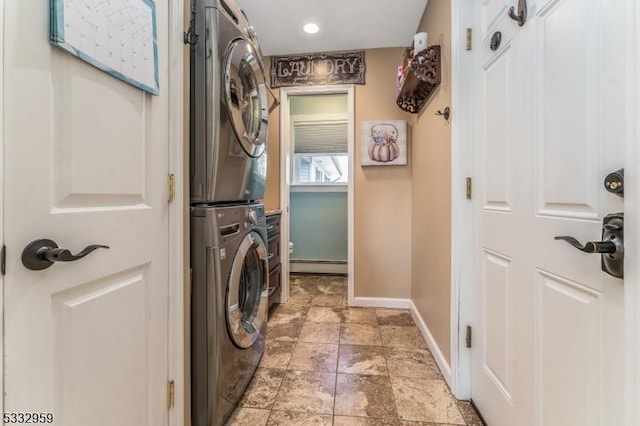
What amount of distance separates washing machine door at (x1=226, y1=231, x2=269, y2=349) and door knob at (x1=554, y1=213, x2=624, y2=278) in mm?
1192

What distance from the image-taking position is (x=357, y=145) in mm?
2686

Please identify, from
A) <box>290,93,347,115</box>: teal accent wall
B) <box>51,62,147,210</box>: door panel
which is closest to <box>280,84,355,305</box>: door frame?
<box>290,93,347,115</box>: teal accent wall

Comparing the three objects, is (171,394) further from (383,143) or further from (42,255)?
(383,143)

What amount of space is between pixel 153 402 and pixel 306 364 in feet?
3.12

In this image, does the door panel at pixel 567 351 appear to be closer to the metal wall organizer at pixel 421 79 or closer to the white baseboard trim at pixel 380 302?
the metal wall organizer at pixel 421 79

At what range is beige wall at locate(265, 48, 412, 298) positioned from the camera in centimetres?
264

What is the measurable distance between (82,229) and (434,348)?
6.18ft

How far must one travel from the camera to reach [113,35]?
29.5 inches

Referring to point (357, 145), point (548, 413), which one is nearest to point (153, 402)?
point (548, 413)

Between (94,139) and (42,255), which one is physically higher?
(94,139)

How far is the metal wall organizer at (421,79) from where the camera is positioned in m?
1.71

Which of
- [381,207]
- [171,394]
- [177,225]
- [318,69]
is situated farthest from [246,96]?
[381,207]

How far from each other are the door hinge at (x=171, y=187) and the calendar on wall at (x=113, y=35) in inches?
11.3

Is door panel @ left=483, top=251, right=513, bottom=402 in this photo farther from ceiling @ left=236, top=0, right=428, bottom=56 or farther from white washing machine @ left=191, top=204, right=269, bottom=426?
ceiling @ left=236, top=0, right=428, bottom=56
